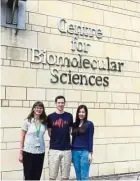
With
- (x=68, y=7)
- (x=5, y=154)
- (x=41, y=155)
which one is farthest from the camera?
(x=68, y=7)

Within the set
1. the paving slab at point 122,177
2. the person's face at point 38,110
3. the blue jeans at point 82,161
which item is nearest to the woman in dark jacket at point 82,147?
the blue jeans at point 82,161

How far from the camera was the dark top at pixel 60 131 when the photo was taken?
4789mm

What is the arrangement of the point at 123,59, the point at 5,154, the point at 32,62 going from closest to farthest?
the point at 5,154, the point at 32,62, the point at 123,59

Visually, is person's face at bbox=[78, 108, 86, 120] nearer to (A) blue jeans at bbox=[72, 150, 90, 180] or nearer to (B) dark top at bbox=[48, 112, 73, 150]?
(B) dark top at bbox=[48, 112, 73, 150]

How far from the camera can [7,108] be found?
20.3 feet

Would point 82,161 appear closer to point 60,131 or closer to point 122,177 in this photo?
point 60,131

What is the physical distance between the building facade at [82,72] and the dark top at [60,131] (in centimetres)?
159

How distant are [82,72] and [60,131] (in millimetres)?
2551

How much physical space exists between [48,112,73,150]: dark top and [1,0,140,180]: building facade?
159cm

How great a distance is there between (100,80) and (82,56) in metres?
0.69

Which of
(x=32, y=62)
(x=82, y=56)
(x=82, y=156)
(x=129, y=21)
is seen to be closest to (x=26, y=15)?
(x=32, y=62)

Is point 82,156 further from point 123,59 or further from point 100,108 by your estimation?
point 123,59

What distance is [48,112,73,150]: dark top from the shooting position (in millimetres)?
4789

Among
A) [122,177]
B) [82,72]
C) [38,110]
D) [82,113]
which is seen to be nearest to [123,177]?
[122,177]
